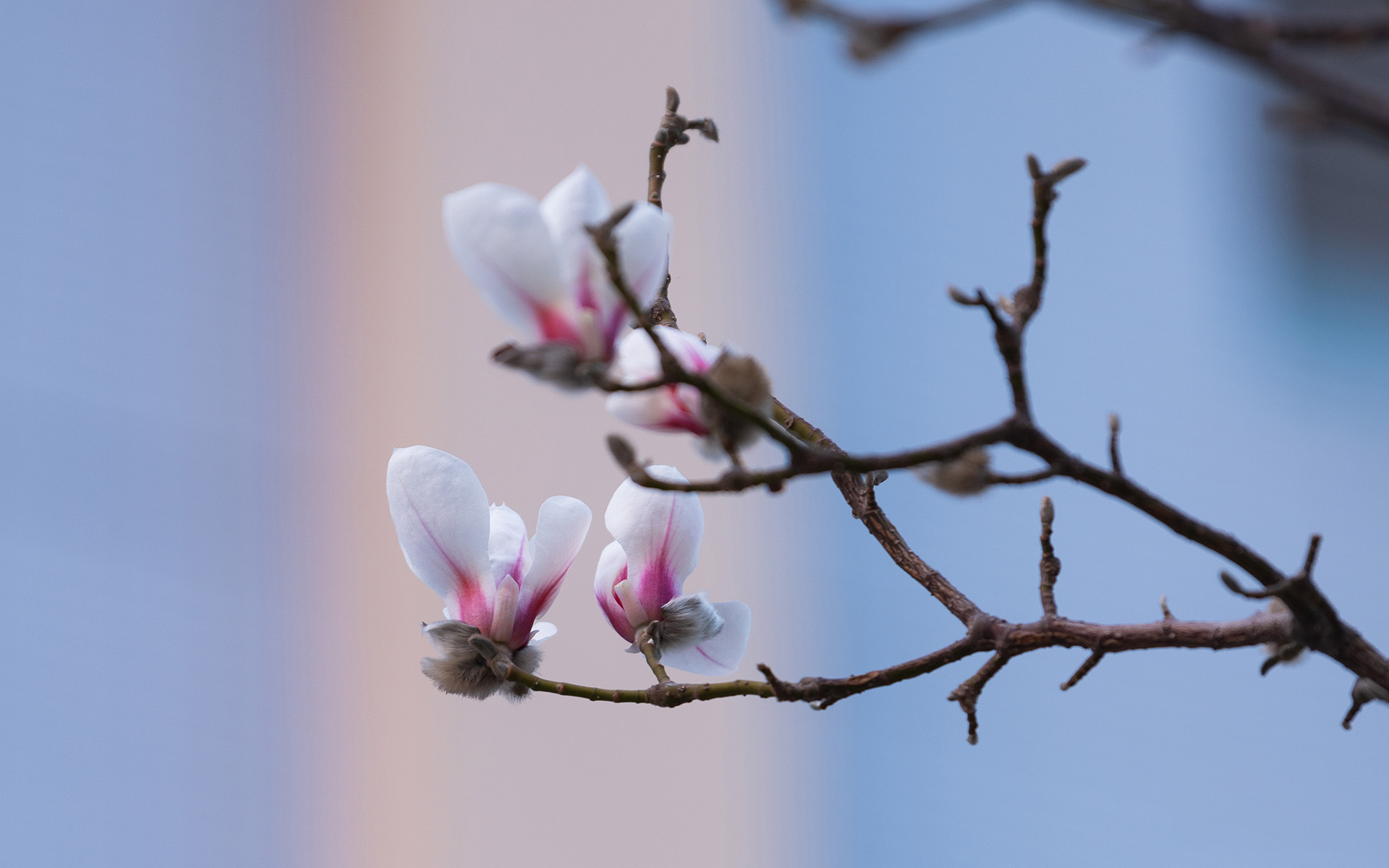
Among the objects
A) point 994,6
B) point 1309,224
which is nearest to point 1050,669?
point 1309,224

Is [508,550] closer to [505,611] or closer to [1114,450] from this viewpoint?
[505,611]

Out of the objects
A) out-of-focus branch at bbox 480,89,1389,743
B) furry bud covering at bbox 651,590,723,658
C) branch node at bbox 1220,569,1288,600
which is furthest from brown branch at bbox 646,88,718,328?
branch node at bbox 1220,569,1288,600

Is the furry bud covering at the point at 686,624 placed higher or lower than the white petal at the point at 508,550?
lower

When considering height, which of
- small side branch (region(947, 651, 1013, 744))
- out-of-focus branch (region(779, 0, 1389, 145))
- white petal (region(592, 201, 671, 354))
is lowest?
small side branch (region(947, 651, 1013, 744))

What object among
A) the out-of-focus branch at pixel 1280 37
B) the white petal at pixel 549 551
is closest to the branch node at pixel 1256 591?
the out-of-focus branch at pixel 1280 37

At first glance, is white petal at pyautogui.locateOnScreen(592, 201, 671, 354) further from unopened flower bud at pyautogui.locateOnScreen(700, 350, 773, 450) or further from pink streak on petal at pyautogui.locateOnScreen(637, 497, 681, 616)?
pink streak on petal at pyautogui.locateOnScreen(637, 497, 681, 616)

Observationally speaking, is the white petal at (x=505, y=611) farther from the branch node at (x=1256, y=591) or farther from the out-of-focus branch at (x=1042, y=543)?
the branch node at (x=1256, y=591)

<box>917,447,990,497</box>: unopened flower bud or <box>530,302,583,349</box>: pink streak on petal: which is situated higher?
<box>530,302,583,349</box>: pink streak on petal

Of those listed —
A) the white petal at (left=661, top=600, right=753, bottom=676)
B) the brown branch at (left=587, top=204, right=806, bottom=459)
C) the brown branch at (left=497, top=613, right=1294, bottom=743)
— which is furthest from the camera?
the white petal at (left=661, top=600, right=753, bottom=676)
